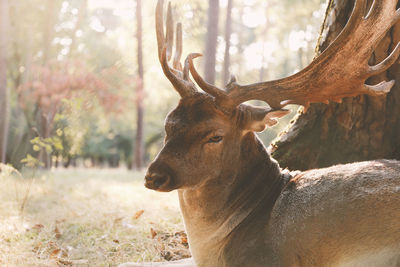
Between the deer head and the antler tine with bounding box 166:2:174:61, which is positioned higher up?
the antler tine with bounding box 166:2:174:61

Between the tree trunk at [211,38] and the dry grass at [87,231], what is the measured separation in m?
3.79

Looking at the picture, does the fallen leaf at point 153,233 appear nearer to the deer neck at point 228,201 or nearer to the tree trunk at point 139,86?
the deer neck at point 228,201

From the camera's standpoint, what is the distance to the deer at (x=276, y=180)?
2.34 m

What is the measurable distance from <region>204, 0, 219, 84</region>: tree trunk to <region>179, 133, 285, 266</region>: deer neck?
697 cm

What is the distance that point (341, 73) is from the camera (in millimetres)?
2748

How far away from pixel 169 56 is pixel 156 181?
133cm

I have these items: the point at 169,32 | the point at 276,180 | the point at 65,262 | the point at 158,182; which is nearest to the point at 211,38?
the point at 169,32

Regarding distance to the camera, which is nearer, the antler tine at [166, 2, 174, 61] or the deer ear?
the deer ear

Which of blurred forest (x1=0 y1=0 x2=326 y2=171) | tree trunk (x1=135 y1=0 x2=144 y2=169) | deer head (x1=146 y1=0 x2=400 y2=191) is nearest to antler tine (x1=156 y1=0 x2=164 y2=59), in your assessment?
deer head (x1=146 y1=0 x2=400 y2=191)

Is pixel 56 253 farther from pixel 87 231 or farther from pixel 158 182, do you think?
pixel 158 182

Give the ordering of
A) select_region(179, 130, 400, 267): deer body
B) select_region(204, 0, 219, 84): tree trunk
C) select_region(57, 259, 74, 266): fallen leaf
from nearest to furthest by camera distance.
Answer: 1. select_region(179, 130, 400, 267): deer body
2. select_region(57, 259, 74, 266): fallen leaf
3. select_region(204, 0, 219, 84): tree trunk

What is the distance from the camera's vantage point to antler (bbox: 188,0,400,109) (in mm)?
2658

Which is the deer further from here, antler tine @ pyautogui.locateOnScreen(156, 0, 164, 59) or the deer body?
antler tine @ pyautogui.locateOnScreen(156, 0, 164, 59)

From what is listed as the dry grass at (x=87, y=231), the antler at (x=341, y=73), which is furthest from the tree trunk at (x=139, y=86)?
the antler at (x=341, y=73)
